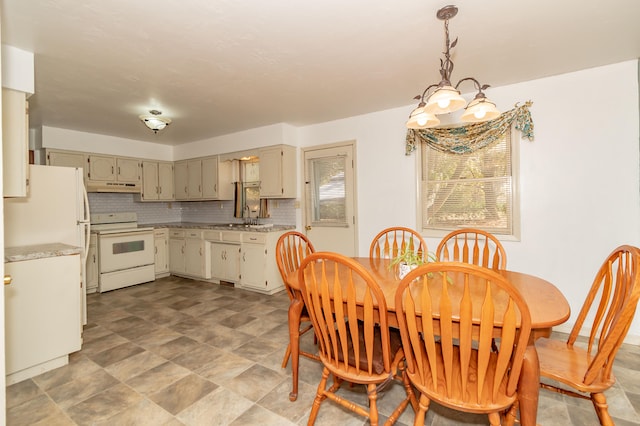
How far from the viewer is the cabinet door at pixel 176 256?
4988 mm

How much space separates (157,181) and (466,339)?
5.45 meters

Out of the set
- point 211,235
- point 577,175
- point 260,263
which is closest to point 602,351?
point 577,175

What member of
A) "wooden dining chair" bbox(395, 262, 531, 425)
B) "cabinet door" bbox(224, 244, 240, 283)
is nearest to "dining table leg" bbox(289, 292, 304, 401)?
"wooden dining chair" bbox(395, 262, 531, 425)

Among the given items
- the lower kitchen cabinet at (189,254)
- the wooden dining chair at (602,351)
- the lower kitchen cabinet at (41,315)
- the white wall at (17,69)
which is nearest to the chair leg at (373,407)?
the wooden dining chair at (602,351)

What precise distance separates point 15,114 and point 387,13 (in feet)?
8.62

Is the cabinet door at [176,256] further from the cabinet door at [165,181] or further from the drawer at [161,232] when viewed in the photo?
the cabinet door at [165,181]

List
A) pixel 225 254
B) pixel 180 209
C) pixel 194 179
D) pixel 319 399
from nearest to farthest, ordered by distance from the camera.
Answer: pixel 319 399
pixel 225 254
pixel 194 179
pixel 180 209

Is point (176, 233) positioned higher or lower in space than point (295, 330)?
higher

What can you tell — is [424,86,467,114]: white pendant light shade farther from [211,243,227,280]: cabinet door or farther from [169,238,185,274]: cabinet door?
[169,238,185,274]: cabinet door

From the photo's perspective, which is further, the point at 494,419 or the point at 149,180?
the point at 149,180

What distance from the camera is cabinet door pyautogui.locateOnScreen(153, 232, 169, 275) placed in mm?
4980

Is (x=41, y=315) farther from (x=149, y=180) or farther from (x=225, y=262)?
(x=149, y=180)

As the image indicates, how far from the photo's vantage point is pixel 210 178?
16.6ft

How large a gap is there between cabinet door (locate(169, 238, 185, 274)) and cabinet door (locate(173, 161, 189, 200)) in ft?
2.73
